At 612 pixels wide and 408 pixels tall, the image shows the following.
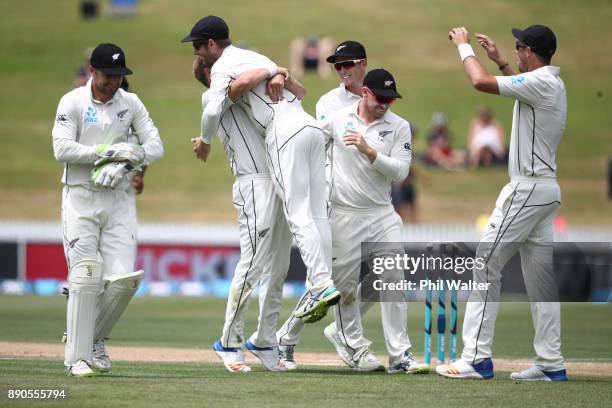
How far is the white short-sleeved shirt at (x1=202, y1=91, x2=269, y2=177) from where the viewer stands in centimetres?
931

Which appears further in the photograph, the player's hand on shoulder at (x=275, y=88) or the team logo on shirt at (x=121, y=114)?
the team logo on shirt at (x=121, y=114)

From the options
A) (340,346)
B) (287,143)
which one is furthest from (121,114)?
(340,346)

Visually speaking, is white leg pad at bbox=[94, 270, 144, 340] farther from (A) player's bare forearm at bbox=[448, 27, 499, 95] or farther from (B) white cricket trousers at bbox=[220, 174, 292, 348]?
(A) player's bare forearm at bbox=[448, 27, 499, 95]

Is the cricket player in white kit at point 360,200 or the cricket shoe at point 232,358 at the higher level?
the cricket player in white kit at point 360,200

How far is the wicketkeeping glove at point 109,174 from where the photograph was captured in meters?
8.91

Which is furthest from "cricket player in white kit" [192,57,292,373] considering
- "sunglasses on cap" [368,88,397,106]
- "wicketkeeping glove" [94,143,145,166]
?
"sunglasses on cap" [368,88,397,106]

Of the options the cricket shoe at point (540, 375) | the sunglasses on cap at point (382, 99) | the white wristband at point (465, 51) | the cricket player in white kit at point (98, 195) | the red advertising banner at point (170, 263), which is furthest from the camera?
the red advertising banner at point (170, 263)

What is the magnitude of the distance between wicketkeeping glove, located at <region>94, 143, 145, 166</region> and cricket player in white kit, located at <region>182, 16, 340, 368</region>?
1.73 feet

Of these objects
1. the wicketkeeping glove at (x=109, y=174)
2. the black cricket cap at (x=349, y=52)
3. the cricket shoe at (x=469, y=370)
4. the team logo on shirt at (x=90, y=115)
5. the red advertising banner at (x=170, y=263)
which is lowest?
the red advertising banner at (x=170, y=263)

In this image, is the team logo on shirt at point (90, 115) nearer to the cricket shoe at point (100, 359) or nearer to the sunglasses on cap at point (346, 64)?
the cricket shoe at point (100, 359)

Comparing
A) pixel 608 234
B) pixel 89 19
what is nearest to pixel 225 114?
pixel 608 234

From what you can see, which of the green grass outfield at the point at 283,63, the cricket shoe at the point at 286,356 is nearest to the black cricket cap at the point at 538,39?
the cricket shoe at the point at 286,356

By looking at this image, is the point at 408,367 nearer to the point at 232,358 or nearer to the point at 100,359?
the point at 232,358

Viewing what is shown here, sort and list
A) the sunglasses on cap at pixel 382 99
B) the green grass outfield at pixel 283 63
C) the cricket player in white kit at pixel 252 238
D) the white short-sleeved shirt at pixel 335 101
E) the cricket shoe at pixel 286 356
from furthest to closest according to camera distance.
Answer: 1. the green grass outfield at pixel 283 63
2. the white short-sleeved shirt at pixel 335 101
3. the cricket shoe at pixel 286 356
4. the sunglasses on cap at pixel 382 99
5. the cricket player in white kit at pixel 252 238
